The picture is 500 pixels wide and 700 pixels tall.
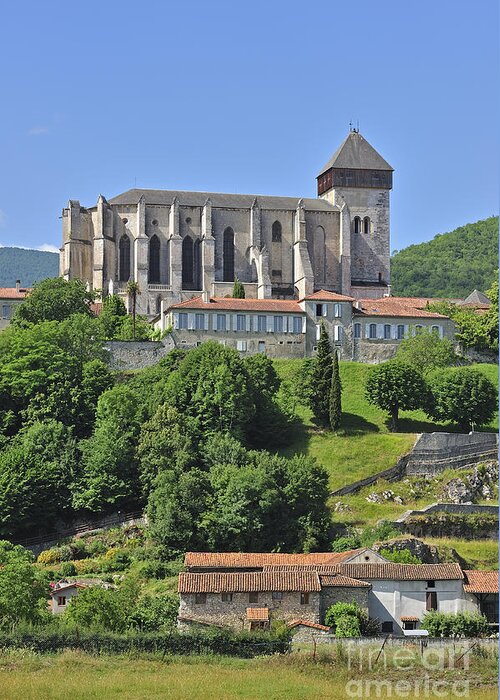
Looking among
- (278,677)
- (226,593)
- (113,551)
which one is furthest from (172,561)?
(278,677)

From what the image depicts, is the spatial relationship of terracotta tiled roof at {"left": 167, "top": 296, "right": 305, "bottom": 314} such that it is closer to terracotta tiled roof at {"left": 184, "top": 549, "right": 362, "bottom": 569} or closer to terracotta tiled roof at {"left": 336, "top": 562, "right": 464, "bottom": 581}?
terracotta tiled roof at {"left": 184, "top": 549, "right": 362, "bottom": 569}

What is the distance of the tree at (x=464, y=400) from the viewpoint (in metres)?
78.6

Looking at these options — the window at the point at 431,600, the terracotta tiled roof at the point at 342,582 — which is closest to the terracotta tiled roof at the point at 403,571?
the window at the point at 431,600

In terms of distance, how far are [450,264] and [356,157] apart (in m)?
64.9

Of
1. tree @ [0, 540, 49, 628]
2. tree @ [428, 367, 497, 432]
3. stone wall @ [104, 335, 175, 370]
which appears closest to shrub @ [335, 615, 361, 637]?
tree @ [0, 540, 49, 628]

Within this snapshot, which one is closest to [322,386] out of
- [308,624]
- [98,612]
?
[308,624]

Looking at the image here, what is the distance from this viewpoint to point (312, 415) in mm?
80312

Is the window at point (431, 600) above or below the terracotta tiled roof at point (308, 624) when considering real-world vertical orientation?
above

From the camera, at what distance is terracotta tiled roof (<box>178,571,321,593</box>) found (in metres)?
51.8

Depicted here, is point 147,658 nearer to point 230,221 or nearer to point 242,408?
point 242,408

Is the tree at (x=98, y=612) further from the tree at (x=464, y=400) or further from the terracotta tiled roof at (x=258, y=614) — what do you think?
the tree at (x=464, y=400)

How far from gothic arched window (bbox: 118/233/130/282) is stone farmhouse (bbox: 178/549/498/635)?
54.2m

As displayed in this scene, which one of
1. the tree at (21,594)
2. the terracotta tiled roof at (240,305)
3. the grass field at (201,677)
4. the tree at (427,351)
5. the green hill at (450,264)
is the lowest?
the grass field at (201,677)

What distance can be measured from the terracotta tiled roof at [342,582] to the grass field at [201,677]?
293 inches
